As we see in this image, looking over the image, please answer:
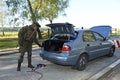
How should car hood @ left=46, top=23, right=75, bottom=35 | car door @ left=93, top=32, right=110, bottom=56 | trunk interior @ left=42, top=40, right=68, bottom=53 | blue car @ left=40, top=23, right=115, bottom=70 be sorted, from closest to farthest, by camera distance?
blue car @ left=40, top=23, right=115, bottom=70
trunk interior @ left=42, top=40, right=68, bottom=53
car hood @ left=46, top=23, right=75, bottom=35
car door @ left=93, top=32, right=110, bottom=56

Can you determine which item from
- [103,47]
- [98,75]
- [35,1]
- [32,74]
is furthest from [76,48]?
[35,1]

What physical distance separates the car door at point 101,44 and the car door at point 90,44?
9.4 inches

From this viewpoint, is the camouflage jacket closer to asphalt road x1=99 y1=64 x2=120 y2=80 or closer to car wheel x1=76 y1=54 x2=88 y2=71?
car wheel x1=76 y1=54 x2=88 y2=71

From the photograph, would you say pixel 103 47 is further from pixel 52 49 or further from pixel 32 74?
pixel 32 74

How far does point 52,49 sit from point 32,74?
1.32 metres

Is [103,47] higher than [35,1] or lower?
lower

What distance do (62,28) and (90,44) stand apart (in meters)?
1.31

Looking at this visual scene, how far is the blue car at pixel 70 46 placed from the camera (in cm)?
813

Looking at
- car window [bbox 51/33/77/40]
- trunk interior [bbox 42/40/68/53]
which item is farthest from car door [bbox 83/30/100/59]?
trunk interior [bbox 42/40/68/53]

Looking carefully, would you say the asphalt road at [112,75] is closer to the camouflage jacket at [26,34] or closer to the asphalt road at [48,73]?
the asphalt road at [48,73]

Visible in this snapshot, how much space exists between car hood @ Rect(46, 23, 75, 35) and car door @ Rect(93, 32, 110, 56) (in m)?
1.72

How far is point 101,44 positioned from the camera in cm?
1017

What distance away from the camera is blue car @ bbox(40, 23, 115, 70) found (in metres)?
8.13

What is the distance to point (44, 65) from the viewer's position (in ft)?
30.5
